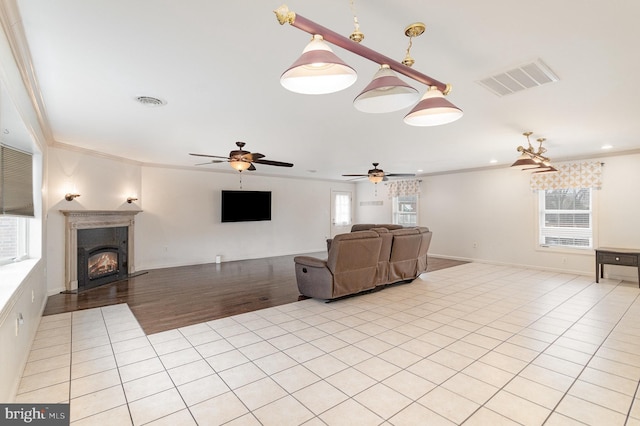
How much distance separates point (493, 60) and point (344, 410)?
290cm

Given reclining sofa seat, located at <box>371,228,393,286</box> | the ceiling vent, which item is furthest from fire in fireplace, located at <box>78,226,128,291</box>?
the ceiling vent

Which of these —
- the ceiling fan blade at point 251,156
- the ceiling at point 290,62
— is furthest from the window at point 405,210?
the ceiling fan blade at point 251,156

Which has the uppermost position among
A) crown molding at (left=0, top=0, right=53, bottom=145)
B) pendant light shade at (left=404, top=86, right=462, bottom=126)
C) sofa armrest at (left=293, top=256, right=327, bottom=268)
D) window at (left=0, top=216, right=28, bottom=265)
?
crown molding at (left=0, top=0, right=53, bottom=145)

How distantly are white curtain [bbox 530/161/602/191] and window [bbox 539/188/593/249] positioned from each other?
21cm

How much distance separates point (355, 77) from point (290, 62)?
1327mm

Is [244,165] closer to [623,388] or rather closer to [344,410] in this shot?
[344,410]

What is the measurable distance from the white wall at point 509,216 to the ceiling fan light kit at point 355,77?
6.58m

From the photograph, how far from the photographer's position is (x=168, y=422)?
201 centimetres

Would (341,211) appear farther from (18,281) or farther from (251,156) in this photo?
(18,281)

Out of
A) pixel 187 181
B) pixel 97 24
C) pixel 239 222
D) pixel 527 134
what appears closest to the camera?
pixel 97 24

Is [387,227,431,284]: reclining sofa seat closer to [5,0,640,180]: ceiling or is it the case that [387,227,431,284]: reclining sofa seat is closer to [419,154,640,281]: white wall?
[5,0,640,180]: ceiling

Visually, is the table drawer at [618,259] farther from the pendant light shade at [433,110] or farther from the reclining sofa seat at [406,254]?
the pendant light shade at [433,110]

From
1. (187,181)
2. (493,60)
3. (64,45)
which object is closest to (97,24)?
(64,45)

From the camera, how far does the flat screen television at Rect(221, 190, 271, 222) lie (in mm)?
8344
